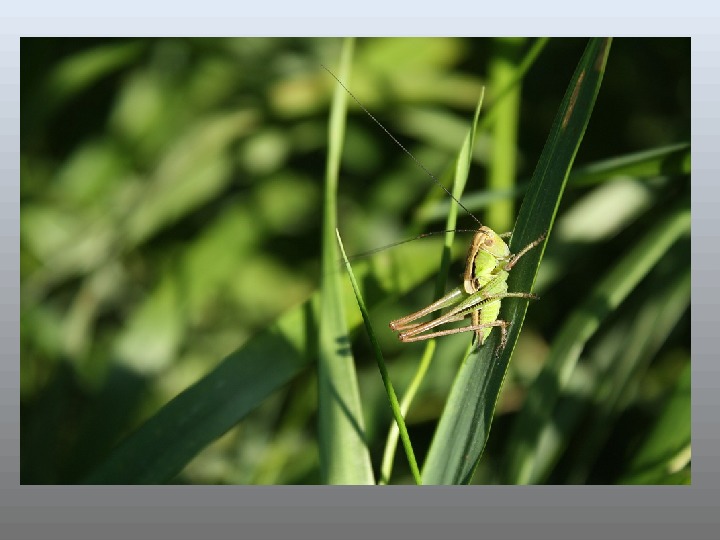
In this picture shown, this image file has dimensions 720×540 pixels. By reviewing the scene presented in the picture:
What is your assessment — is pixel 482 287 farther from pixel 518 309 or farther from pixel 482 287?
pixel 518 309

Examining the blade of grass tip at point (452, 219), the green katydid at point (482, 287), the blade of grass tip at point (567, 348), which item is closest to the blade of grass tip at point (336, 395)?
the blade of grass tip at point (452, 219)

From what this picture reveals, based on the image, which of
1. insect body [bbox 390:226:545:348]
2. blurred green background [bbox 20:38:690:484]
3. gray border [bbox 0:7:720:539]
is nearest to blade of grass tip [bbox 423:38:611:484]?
insect body [bbox 390:226:545:348]

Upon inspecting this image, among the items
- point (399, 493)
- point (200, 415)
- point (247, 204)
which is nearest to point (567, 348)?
point (399, 493)

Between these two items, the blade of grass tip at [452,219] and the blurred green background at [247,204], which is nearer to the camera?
the blade of grass tip at [452,219]

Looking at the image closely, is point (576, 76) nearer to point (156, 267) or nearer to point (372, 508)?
point (372, 508)

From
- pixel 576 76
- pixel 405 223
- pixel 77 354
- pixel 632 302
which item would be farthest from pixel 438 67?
pixel 77 354

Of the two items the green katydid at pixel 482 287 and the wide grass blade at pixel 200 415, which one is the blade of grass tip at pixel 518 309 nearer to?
the green katydid at pixel 482 287

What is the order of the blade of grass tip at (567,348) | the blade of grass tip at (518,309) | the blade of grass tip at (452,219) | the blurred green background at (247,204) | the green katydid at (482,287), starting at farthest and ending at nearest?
the blurred green background at (247,204), the blade of grass tip at (567,348), the green katydid at (482,287), the blade of grass tip at (452,219), the blade of grass tip at (518,309)

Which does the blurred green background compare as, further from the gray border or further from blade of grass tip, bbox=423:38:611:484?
blade of grass tip, bbox=423:38:611:484
